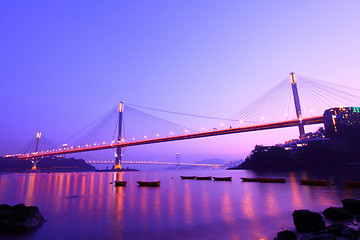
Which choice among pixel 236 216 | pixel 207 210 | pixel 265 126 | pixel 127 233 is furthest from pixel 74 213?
pixel 265 126

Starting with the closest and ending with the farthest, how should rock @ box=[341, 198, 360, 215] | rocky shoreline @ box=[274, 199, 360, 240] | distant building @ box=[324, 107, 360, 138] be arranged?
rocky shoreline @ box=[274, 199, 360, 240] < rock @ box=[341, 198, 360, 215] < distant building @ box=[324, 107, 360, 138]

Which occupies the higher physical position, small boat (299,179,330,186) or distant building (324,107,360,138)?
distant building (324,107,360,138)

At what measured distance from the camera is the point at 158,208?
14.3 metres

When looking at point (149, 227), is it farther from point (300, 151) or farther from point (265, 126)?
point (300, 151)

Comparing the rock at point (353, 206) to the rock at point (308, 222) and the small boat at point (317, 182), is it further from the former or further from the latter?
the small boat at point (317, 182)

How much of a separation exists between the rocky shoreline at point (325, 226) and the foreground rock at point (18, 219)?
990cm

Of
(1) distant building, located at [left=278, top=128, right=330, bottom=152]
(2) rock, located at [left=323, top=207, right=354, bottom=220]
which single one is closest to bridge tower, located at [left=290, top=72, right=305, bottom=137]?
(1) distant building, located at [left=278, top=128, right=330, bottom=152]

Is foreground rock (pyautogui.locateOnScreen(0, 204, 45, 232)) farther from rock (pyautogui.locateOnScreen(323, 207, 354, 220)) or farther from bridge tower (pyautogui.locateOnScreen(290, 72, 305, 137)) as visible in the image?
bridge tower (pyautogui.locateOnScreen(290, 72, 305, 137))

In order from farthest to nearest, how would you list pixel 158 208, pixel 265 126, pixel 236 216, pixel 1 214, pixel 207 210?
1. pixel 265 126
2. pixel 158 208
3. pixel 207 210
4. pixel 236 216
5. pixel 1 214

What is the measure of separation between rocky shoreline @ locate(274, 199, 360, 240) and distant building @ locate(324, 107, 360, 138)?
68.7 m

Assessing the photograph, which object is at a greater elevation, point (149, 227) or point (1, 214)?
point (1, 214)

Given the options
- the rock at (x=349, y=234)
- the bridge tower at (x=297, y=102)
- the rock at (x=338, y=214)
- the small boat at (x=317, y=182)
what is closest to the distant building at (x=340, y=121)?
the bridge tower at (x=297, y=102)

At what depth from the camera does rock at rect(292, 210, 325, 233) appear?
25.2ft

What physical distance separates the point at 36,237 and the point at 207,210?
8699 millimetres
